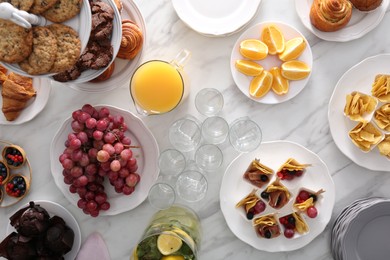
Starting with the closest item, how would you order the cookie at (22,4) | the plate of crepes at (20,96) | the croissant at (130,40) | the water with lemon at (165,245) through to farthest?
the cookie at (22,4) < the water with lemon at (165,245) < the croissant at (130,40) < the plate of crepes at (20,96)

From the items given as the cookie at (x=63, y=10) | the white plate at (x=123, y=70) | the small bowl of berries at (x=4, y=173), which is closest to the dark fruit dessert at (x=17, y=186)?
the small bowl of berries at (x=4, y=173)

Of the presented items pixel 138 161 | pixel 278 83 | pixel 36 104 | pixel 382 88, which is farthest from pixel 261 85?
pixel 36 104

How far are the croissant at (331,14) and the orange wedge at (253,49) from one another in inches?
8.7

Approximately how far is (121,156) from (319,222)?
79cm

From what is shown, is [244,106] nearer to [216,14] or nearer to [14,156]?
[216,14]

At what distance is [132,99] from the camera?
182cm

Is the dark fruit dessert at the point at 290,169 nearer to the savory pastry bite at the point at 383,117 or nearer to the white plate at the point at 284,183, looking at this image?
the white plate at the point at 284,183

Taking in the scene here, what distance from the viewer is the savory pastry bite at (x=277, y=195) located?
67.5 inches

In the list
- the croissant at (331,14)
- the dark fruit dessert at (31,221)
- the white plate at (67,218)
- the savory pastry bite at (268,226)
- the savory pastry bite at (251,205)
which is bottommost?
the white plate at (67,218)

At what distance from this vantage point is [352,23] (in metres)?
1.79

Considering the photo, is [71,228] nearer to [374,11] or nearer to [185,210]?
[185,210]

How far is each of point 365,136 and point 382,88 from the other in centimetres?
19

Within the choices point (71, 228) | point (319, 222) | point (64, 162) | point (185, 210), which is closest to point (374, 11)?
point (319, 222)

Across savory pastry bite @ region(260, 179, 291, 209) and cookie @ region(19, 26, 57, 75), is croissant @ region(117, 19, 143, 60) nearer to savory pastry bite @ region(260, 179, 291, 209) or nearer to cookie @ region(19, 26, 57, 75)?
cookie @ region(19, 26, 57, 75)
